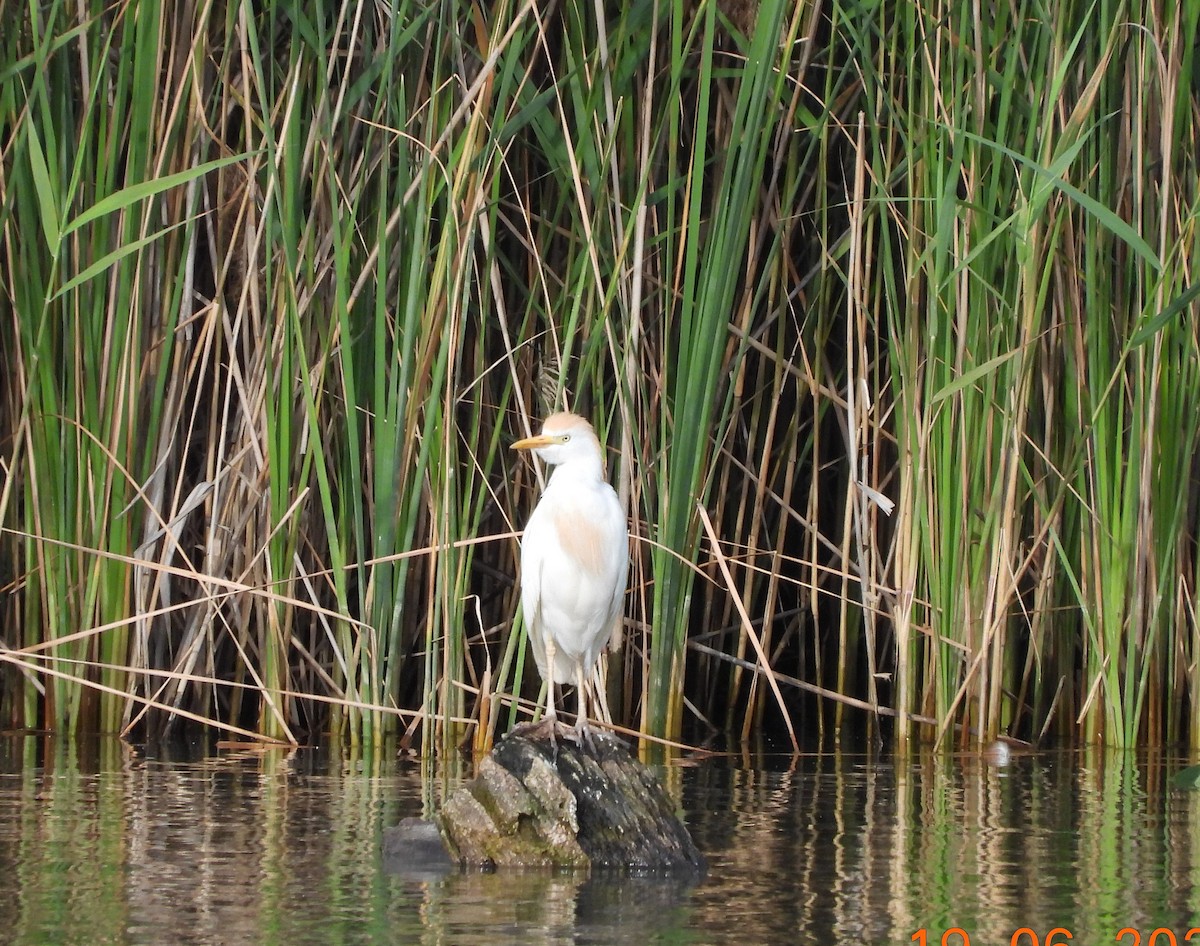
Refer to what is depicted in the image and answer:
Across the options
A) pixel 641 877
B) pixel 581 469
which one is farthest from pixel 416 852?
pixel 581 469

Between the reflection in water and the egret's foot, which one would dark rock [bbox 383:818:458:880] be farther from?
the egret's foot

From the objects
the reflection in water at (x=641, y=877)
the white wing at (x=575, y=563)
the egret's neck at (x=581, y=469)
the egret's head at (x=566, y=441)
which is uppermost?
the egret's head at (x=566, y=441)

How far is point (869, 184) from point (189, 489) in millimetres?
2329

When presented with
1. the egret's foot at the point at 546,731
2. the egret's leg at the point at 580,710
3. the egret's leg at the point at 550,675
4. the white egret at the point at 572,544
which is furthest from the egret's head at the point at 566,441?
the egret's foot at the point at 546,731

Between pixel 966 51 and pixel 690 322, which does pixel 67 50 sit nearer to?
pixel 690 322

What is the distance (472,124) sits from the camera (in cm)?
512

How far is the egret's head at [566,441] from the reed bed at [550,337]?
64cm

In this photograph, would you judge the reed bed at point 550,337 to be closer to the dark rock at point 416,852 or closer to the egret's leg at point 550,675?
the egret's leg at point 550,675

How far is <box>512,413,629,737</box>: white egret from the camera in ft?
15.0

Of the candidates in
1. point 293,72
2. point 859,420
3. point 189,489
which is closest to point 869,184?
point 859,420

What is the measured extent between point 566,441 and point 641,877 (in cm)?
120

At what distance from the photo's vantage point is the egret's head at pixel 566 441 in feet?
15.0

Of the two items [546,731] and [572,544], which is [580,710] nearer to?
[546,731]

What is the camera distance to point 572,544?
4570 mm
